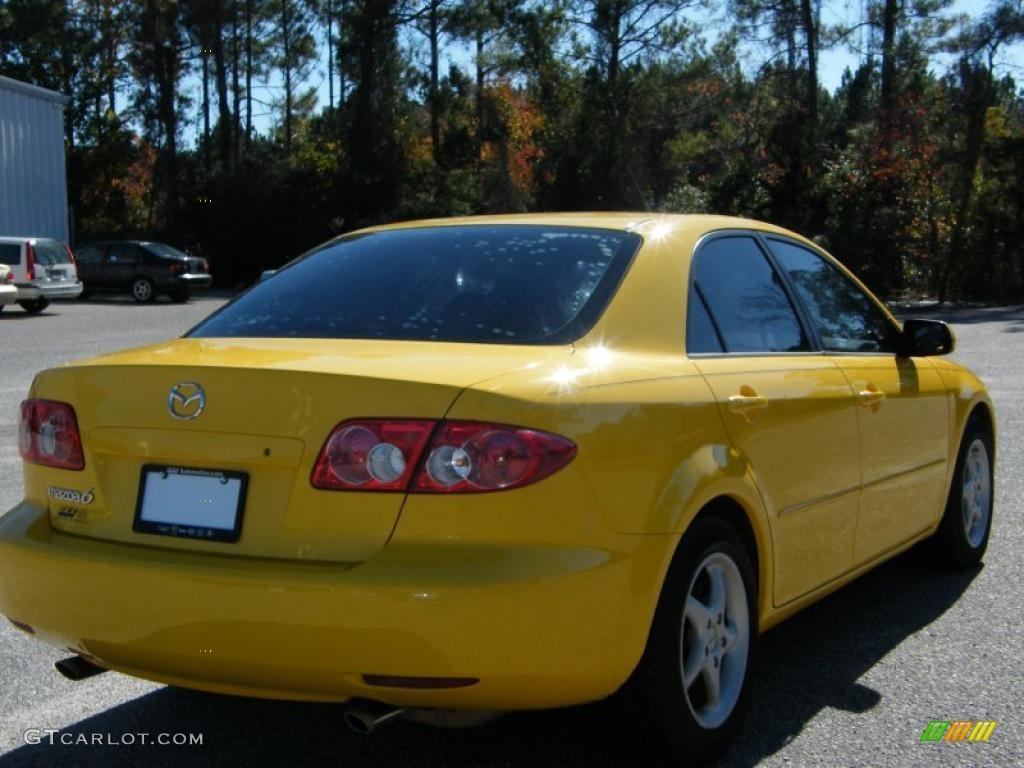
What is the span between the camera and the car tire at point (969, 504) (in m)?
5.26

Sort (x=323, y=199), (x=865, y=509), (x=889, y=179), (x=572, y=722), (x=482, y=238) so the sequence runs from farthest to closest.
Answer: (x=323, y=199)
(x=889, y=179)
(x=865, y=509)
(x=482, y=238)
(x=572, y=722)

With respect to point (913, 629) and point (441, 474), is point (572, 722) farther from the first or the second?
point (913, 629)

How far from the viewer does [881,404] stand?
4.39 m

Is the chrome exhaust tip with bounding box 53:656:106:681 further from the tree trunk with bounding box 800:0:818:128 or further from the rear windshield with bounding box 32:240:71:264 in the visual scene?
the tree trunk with bounding box 800:0:818:128

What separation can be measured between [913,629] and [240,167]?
140 feet

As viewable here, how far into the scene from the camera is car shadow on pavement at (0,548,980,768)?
11.1 feet

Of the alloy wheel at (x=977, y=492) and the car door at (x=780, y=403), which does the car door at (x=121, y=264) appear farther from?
the car door at (x=780, y=403)

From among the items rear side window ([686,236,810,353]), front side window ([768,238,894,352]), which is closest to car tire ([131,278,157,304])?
front side window ([768,238,894,352])

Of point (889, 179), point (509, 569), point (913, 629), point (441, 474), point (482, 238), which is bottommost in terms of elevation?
point (913, 629)

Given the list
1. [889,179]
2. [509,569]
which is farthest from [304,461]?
[889,179]

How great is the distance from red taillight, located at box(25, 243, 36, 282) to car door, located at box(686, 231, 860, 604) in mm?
23897

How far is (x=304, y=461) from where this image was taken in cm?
287

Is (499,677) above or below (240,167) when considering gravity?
below

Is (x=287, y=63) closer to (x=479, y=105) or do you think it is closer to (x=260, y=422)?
(x=479, y=105)
